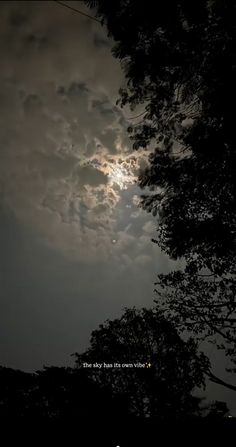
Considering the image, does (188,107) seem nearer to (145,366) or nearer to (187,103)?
(187,103)

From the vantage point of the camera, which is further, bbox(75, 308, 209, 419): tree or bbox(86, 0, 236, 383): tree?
bbox(75, 308, 209, 419): tree

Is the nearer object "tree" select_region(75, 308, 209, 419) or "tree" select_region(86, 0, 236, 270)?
"tree" select_region(86, 0, 236, 270)

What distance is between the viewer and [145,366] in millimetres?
26500

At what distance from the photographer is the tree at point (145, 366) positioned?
24750 millimetres

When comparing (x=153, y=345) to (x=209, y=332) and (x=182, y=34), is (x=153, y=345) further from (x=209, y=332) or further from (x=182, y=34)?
(x=182, y=34)

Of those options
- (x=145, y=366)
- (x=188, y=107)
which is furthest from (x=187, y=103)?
(x=145, y=366)

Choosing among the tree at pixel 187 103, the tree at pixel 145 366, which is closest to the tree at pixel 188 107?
the tree at pixel 187 103

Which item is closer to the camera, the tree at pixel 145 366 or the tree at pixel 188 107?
the tree at pixel 188 107

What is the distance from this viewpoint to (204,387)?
24578mm

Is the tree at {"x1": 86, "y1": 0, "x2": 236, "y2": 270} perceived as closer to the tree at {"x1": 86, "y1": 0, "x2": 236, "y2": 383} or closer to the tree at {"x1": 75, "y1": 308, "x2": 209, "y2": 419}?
the tree at {"x1": 86, "y1": 0, "x2": 236, "y2": 383}

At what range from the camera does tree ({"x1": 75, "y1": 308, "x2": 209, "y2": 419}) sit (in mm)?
24750

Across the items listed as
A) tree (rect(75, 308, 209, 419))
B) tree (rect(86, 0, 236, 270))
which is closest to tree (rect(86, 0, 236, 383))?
tree (rect(86, 0, 236, 270))

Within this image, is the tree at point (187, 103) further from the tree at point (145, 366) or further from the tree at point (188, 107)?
the tree at point (145, 366)

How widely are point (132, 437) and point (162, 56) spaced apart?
11.8 meters
